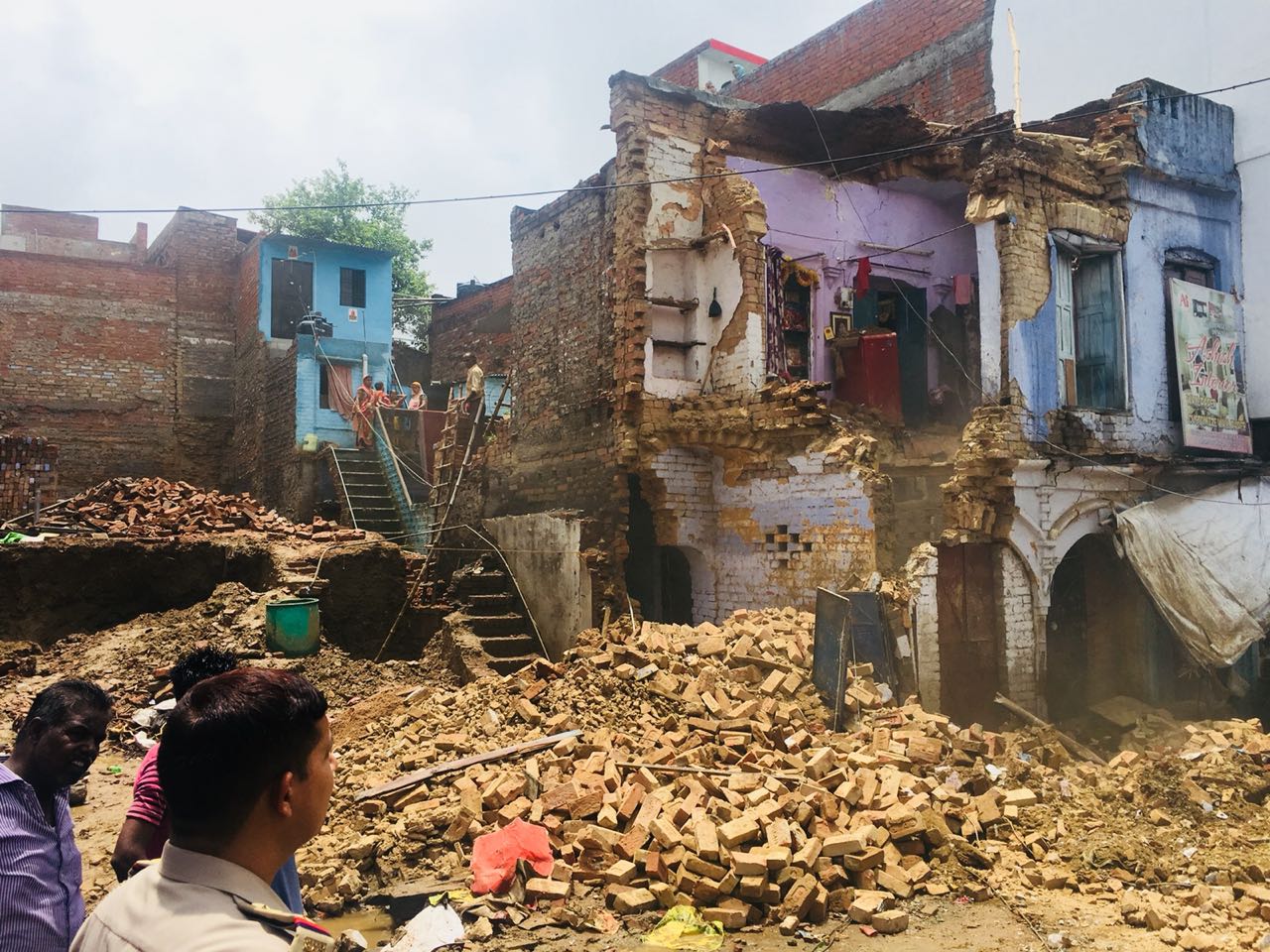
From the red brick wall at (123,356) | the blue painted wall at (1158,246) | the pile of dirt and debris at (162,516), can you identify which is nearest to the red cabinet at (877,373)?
the blue painted wall at (1158,246)

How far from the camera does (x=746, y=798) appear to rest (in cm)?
617

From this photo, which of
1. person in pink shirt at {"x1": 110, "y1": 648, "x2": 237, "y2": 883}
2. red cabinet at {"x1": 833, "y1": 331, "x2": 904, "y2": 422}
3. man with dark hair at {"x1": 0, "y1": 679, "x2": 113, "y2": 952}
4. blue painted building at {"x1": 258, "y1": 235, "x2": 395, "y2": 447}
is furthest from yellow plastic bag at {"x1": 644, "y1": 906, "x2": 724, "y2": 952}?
blue painted building at {"x1": 258, "y1": 235, "x2": 395, "y2": 447}

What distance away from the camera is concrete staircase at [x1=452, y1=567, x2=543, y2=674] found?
11844 millimetres

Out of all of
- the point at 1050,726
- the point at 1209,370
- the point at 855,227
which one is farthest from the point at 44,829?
the point at 1209,370

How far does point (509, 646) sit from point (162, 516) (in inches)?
246

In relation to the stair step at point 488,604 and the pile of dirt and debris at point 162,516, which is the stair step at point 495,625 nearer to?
the stair step at point 488,604

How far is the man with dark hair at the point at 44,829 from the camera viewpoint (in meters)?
2.32

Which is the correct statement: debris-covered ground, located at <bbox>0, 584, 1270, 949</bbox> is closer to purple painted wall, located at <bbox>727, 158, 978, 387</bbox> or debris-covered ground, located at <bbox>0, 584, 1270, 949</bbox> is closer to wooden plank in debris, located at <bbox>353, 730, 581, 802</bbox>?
wooden plank in debris, located at <bbox>353, 730, 581, 802</bbox>

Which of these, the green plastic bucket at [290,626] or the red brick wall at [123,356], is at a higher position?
the red brick wall at [123,356]

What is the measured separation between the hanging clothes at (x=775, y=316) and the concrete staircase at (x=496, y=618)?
5.02m

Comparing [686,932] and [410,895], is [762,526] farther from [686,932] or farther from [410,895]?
[410,895]

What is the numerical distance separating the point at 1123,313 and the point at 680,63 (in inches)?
667

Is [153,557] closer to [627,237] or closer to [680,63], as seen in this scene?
[627,237]

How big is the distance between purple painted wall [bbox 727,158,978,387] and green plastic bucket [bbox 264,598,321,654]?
324 inches
